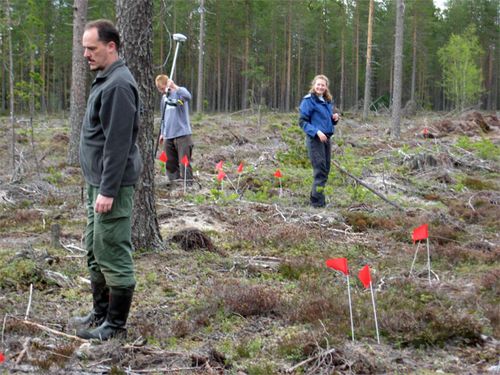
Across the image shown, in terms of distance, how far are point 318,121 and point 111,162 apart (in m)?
5.27

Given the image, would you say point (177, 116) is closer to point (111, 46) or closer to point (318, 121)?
point (318, 121)

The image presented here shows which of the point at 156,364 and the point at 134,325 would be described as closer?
the point at 156,364

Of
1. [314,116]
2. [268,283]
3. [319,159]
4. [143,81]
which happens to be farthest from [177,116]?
[268,283]

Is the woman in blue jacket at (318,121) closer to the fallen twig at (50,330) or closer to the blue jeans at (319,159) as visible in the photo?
the blue jeans at (319,159)

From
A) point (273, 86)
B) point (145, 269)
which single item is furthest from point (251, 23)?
point (145, 269)

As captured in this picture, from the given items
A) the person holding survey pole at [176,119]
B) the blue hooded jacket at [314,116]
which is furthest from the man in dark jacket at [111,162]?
the person holding survey pole at [176,119]

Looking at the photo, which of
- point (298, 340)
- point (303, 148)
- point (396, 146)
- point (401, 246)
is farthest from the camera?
point (396, 146)

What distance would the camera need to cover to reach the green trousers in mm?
3875

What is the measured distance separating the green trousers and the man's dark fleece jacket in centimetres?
11

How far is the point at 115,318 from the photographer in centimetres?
401

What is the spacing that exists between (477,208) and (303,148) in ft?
14.1

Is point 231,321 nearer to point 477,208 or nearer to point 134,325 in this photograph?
point 134,325

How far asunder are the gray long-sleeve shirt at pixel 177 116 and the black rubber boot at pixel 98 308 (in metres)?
5.76

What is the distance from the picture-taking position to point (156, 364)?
3734mm
